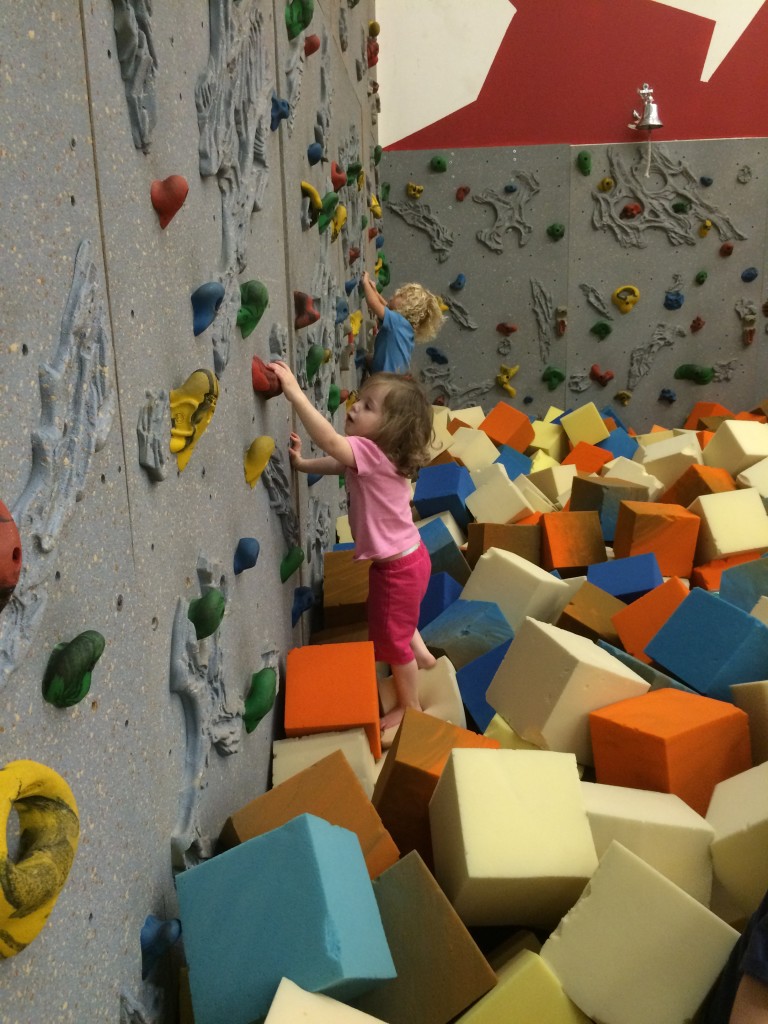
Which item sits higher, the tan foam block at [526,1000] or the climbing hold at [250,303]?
the climbing hold at [250,303]

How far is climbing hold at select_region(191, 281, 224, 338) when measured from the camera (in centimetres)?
106

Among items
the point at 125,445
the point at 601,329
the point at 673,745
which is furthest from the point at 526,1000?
the point at 601,329

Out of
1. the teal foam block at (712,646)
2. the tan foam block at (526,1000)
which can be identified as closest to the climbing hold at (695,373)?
the teal foam block at (712,646)

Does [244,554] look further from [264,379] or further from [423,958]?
[423,958]

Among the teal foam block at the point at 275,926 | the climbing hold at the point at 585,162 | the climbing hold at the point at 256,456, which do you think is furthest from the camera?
the climbing hold at the point at 585,162

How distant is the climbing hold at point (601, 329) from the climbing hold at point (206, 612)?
381 centimetres

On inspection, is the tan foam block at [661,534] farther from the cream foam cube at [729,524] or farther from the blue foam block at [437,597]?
the blue foam block at [437,597]

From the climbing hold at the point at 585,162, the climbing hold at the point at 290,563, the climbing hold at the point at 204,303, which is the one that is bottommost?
the climbing hold at the point at 290,563

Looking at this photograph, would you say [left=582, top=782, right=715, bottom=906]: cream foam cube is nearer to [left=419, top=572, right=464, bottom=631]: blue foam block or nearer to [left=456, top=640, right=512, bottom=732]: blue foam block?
[left=456, top=640, right=512, bottom=732]: blue foam block

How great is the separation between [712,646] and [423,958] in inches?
36.5

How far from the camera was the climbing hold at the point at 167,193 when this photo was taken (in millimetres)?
926

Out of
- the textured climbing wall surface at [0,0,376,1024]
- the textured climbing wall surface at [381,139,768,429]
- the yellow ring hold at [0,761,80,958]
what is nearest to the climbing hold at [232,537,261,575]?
the textured climbing wall surface at [0,0,376,1024]

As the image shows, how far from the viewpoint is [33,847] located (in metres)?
0.67

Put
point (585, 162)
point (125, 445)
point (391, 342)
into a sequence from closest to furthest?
1. point (125, 445)
2. point (391, 342)
3. point (585, 162)
